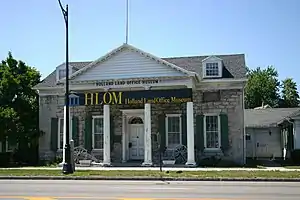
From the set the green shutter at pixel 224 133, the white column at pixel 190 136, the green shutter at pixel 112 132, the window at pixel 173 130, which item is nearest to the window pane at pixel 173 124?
the window at pixel 173 130

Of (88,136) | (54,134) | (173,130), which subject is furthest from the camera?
(54,134)

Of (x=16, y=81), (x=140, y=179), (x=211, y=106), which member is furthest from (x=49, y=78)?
(x=140, y=179)

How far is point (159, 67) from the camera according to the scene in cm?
2797

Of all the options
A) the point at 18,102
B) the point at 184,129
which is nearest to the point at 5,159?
the point at 18,102

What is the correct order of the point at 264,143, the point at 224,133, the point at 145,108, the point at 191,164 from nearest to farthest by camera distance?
1. the point at 191,164
2. the point at 145,108
3. the point at 224,133
4. the point at 264,143

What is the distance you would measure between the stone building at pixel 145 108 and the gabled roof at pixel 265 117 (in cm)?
847

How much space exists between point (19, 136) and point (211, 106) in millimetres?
12892

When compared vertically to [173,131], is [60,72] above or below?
above

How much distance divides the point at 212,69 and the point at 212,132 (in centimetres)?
410

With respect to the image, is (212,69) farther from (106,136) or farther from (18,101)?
(18,101)

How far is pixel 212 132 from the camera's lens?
28969 millimetres

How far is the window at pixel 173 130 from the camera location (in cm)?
2942

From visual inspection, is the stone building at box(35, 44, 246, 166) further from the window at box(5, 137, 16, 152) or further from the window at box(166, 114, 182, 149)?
the window at box(5, 137, 16, 152)

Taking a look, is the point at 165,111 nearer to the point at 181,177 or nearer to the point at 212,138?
the point at 212,138
